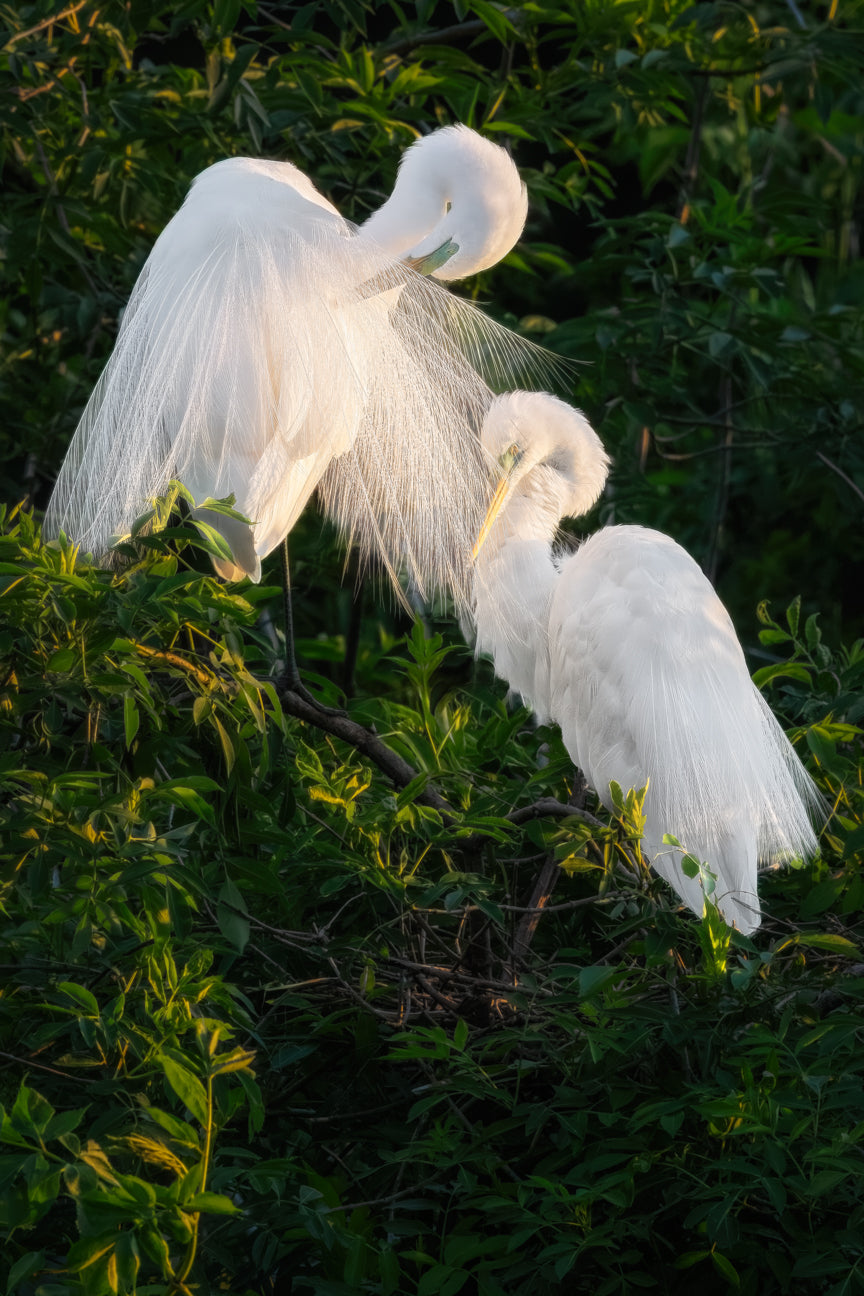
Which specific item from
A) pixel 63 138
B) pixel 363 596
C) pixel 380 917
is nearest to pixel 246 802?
pixel 380 917

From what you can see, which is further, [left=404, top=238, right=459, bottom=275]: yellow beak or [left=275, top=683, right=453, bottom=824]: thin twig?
[left=404, top=238, right=459, bottom=275]: yellow beak

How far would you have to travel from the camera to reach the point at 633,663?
272 centimetres

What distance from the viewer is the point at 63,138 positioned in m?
3.30

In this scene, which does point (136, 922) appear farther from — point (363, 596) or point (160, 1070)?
point (363, 596)

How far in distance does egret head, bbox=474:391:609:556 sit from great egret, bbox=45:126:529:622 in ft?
0.26

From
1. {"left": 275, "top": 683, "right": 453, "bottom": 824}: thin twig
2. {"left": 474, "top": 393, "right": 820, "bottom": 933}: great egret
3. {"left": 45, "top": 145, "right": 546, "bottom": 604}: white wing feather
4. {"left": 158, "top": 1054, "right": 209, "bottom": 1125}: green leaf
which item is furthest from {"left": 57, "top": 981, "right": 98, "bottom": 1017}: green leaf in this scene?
{"left": 474, "top": 393, "right": 820, "bottom": 933}: great egret

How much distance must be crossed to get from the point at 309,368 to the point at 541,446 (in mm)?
684

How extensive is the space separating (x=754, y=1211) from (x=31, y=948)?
88 centimetres

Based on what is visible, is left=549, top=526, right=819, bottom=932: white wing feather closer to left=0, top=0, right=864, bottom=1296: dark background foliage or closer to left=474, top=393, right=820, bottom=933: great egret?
left=474, top=393, right=820, bottom=933: great egret

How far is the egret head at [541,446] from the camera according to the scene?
2.95 m

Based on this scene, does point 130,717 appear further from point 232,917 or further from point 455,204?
point 455,204

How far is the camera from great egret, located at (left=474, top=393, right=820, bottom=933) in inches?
99.3

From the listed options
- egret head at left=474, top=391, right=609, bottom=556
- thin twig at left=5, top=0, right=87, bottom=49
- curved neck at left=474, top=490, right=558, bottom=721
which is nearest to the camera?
thin twig at left=5, top=0, right=87, bottom=49

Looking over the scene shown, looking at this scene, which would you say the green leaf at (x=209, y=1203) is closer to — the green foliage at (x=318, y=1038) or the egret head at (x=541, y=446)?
the green foliage at (x=318, y=1038)
